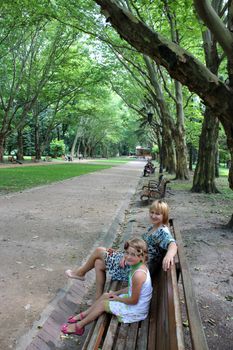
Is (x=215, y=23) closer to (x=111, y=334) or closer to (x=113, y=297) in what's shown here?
(x=113, y=297)

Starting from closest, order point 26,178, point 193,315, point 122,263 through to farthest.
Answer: point 193,315
point 122,263
point 26,178

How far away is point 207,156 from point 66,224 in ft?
26.7

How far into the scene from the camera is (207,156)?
1476 centimetres

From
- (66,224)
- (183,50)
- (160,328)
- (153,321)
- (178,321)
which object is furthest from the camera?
(66,224)

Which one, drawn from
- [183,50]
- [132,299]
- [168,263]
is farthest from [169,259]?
[183,50]

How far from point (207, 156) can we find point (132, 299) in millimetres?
12245

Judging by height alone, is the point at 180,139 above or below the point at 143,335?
above

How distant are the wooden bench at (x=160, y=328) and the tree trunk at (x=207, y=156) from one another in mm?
11295

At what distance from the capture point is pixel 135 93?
3369 centimetres

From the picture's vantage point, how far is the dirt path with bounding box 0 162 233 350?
154 inches

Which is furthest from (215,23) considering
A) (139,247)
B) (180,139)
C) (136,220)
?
(180,139)

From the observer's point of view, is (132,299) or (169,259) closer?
(132,299)

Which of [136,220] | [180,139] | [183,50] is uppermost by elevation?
[183,50]

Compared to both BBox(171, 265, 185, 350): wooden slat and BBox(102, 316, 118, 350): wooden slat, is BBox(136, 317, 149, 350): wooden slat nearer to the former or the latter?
BBox(102, 316, 118, 350): wooden slat
